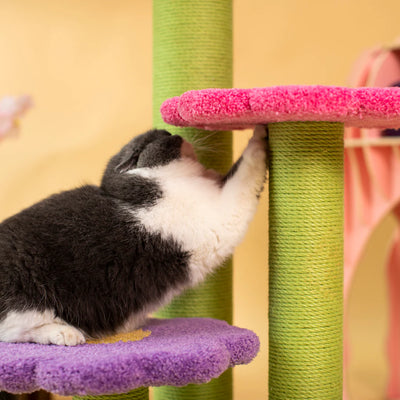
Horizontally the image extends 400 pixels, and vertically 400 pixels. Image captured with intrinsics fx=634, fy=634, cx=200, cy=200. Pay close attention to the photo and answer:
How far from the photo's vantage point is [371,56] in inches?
70.8

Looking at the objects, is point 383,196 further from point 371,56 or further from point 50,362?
point 50,362

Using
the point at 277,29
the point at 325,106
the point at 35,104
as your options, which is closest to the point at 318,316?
the point at 325,106

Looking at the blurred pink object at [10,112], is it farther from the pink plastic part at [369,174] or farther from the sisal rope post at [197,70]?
the pink plastic part at [369,174]

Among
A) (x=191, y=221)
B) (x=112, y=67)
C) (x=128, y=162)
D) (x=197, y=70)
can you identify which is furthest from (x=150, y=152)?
(x=112, y=67)

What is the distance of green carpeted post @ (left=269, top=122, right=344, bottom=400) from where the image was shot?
4.02ft

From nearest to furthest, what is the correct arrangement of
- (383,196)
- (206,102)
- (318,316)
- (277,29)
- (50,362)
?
(50,362), (206,102), (318,316), (383,196), (277,29)

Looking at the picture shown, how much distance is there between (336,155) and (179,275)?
39 centimetres

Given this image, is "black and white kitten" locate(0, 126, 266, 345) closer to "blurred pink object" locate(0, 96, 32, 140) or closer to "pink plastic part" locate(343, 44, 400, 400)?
"pink plastic part" locate(343, 44, 400, 400)

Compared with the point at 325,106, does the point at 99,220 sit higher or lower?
lower

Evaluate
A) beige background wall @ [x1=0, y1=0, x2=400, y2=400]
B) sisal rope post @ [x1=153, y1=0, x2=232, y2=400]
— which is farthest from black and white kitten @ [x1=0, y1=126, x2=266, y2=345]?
beige background wall @ [x1=0, y1=0, x2=400, y2=400]

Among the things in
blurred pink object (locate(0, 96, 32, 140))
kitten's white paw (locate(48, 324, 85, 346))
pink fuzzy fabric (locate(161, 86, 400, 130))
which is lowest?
kitten's white paw (locate(48, 324, 85, 346))

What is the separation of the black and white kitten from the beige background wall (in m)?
1.12

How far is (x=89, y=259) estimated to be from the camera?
1191 millimetres

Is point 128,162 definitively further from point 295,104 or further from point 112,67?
point 112,67
